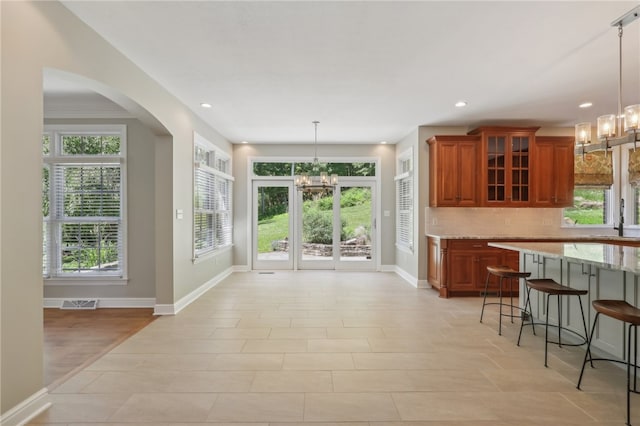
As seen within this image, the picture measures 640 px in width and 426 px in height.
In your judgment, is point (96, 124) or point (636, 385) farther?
point (96, 124)

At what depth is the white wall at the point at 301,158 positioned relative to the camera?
720 cm

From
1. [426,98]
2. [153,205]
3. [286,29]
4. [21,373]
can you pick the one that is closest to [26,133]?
[21,373]

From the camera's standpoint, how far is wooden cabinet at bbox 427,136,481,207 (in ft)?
18.0

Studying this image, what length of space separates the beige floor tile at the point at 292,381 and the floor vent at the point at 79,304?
3.22 meters

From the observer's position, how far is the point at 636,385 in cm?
249

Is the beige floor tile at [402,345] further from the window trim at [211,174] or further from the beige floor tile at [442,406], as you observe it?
the window trim at [211,174]

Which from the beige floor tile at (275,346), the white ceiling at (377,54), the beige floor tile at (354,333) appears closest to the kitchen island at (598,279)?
the beige floor tile at (354,333)

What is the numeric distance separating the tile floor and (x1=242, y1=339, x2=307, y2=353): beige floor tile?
10mm

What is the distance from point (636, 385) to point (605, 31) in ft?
9.24

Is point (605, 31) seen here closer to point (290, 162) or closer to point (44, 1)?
point (44, 1)

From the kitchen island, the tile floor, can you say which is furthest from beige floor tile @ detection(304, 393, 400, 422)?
the kitchen island

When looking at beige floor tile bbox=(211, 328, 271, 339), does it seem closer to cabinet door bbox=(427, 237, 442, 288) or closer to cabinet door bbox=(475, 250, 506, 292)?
cabinet door bbox=(427, 237, 442, 288)

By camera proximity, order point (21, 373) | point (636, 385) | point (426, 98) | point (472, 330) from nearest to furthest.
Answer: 1. point (21, 373)
2. point (636, 385)
3. point (472, 330)
4. point (426, 98)

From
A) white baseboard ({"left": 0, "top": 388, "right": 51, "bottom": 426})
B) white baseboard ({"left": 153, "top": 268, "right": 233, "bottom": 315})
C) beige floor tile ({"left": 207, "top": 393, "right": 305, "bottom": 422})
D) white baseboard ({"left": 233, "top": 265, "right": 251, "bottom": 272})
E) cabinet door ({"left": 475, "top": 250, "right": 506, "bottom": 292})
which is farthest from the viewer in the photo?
white baseboard ({"left": 233, "top": 265, "right": 251, "bottom": 272})
